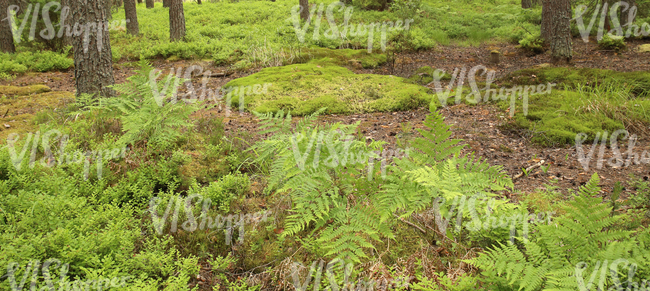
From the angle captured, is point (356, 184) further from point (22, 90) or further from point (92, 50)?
point (22, 90)

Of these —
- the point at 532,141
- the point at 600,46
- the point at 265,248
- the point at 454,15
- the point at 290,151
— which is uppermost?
the point at 454,15

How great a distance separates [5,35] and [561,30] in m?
15.5

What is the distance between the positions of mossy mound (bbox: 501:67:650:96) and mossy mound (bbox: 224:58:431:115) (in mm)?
2240

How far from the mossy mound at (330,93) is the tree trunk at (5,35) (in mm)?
7498

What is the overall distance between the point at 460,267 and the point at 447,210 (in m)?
0.44

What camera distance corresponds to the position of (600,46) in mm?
10781

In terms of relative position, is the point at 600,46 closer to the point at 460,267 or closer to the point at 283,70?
the point at 283,70

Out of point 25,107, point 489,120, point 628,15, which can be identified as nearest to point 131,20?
point 25,107

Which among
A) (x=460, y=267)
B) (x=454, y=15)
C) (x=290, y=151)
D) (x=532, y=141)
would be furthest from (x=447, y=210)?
(x=454, y=15)

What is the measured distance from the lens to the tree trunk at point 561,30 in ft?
29.8

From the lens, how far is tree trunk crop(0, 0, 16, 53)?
10516mm

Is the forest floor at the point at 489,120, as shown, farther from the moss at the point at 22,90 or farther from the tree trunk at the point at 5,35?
the tree trunk at the point at 5,35

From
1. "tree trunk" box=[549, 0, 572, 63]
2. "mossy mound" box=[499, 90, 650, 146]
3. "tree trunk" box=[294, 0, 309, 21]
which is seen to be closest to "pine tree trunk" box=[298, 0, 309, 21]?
"tree trunk" box=[294, 0, 309, 21]

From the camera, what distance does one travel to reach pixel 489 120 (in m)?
6.38
